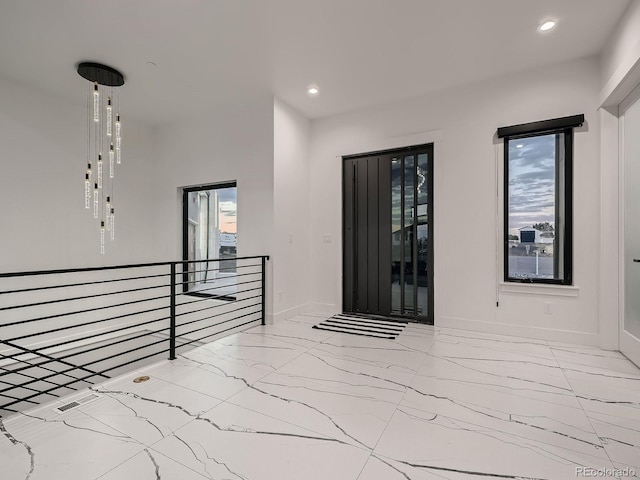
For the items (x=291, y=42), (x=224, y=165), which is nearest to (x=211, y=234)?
(x=224, y=165)

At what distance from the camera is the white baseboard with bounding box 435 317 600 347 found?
10.4ft

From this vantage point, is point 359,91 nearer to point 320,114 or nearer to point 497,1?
point 320,114

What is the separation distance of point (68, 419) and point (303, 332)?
87.1 inches

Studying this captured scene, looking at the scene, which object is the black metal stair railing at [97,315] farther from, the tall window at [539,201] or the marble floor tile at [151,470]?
the tall window at [539,201]

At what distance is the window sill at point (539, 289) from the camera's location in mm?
3247

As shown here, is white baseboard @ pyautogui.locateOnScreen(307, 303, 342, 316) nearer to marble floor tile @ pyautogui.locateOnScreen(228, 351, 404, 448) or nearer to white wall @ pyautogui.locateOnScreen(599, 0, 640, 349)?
marble floor tile @ pyautogui.locateOnScreen(228, 351, 404, 448)

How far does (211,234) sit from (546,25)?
463 cm

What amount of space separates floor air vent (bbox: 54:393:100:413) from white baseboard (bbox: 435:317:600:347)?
343 centimetres

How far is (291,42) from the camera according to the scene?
9.75ft

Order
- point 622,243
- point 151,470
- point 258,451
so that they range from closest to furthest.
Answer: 1. point 151,470
2. point 258,451
3. point 622,243

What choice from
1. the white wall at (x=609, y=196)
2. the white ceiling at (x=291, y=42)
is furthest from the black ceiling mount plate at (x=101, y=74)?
the white wall at (x=609, y=196)

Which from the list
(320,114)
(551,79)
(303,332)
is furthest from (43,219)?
(551,79)

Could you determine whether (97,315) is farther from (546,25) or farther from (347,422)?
(546,25)

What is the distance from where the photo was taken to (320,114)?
182 inches
